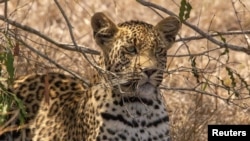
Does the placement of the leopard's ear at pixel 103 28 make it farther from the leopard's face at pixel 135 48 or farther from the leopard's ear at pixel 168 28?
the leopard's ear at pixel 168 28

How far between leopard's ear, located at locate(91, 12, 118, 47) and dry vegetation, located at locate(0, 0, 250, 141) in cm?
14

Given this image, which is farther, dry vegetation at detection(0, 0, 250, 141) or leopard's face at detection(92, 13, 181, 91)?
dry vegetation at detection(0, 0, 250, 141)

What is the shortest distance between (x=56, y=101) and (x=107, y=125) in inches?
24.6

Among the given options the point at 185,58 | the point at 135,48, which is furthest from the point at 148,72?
the point at 185,58

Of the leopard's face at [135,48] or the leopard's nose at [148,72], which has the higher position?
the leopard's face at [135,48]

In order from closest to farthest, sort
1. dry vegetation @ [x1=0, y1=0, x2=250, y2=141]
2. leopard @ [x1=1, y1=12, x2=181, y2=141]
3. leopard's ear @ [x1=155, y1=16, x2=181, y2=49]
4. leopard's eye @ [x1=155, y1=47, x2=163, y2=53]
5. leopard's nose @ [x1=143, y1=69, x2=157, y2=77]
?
1. leopard's nose @ [x1=143, y1=69, x2=157, y2=77]
2. leopard @ [x1=1, y1=12, x2=181, y2=141]
3. leopard's eye @ [x1=155, y1=47, x2=163, y2=53]
4. leopard's ear @ [x1=155, y1=16, x2=181, y2=49]
5. dry vegetation @ [x1=0, y1=0, x2=250, y2=141]

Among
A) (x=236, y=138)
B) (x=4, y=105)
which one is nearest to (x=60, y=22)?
(x=236, y=138)

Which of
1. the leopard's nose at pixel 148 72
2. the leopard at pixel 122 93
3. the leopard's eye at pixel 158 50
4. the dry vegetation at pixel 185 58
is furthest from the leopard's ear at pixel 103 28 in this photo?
the leopard's nose at pixel 148 72

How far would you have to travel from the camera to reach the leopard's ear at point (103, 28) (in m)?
6.29

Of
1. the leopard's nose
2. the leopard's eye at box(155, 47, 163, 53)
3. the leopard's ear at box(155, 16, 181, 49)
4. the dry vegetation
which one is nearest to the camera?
the leopard's nose

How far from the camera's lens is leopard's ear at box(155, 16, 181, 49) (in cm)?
639

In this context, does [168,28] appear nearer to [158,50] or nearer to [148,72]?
[158,50]

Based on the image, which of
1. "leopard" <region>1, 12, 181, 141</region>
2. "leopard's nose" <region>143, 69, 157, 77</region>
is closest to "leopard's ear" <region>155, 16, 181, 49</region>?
"leopard" <region>1, 12, 181, 141</region>

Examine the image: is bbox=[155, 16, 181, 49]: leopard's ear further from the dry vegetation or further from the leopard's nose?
the leopard's nose
